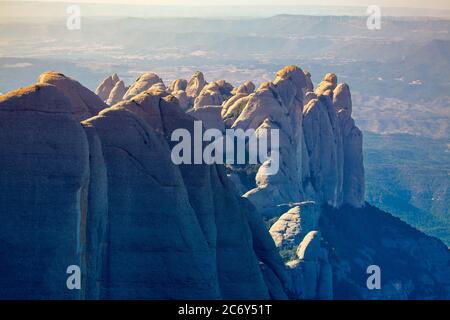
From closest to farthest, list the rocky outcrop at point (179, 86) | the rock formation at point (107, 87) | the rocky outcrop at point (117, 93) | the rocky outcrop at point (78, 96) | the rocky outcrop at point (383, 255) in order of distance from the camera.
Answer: the rocky outcrop at point (78, 96) < the rocky outcrop at point (383, 255) < the rocky outcrop at point (117, 93) < the rocky outcrop at point (179, 86) < the rock formation at point (107, 87)

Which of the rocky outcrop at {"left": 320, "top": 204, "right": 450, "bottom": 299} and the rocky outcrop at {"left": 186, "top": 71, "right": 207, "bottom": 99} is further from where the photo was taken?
the rocky outcrop at {"left": 186, "top": 71, "right": 207, "bottom": 99}

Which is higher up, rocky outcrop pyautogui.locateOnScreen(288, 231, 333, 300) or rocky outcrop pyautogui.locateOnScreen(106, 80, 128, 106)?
rocky outcrop pyautogui.locateOnScreen(106, 80, 128, 106)

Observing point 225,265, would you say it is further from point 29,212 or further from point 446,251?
point 446,251

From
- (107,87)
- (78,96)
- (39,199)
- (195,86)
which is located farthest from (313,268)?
(107,87)

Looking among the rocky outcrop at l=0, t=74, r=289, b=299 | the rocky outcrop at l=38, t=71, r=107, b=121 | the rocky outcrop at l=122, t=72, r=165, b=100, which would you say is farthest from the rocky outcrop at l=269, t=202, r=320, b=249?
the rocky outcrop at l=0, t=74, r=289, b=299

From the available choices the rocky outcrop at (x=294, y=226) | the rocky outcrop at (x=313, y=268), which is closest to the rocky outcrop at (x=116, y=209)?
the rocky outcrop at (x=313, y=268)

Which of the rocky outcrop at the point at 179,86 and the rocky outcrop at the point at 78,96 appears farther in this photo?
the rocky outcrop at the point at 179,86

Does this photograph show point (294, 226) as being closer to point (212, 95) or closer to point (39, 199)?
point (212, 95)

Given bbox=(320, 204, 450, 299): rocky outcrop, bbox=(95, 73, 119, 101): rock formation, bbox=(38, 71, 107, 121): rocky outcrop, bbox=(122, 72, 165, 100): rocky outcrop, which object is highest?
bbox=(38, 71, 107, 121): rocky outcrop

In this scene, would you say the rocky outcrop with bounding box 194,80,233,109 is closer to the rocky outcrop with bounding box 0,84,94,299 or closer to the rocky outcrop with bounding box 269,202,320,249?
the rocky outcrop with bounding box 269,202,320,249

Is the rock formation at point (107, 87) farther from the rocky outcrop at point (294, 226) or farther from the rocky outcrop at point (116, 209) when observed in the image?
the rocky outcrop at point (116, 209)

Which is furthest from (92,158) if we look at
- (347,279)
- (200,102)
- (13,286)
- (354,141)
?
(354,141)
